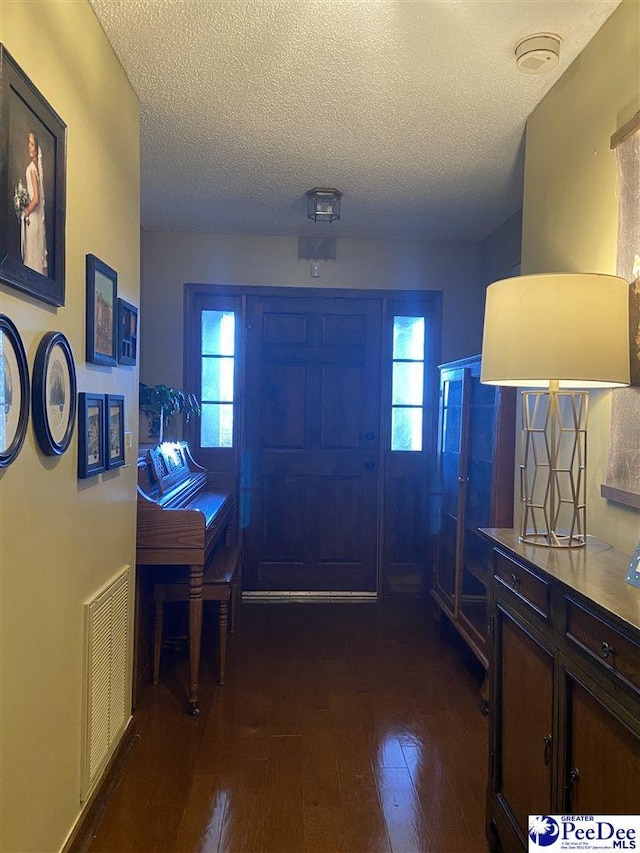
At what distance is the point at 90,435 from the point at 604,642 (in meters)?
1.48

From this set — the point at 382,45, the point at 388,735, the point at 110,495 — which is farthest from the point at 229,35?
the point at 388,735

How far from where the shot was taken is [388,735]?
2.33 m

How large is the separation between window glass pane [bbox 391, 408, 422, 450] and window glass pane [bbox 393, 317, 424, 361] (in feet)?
1.30

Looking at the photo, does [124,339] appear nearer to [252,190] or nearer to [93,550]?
[93,550]

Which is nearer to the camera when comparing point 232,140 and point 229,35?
point 229,35

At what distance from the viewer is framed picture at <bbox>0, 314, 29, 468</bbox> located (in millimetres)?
1210

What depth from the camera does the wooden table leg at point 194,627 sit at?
246 centimetres

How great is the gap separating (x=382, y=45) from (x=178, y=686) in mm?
2756

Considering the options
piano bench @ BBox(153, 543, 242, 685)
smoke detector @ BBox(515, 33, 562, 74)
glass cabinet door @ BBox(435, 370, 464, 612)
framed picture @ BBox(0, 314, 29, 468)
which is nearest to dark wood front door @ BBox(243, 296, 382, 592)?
glass cabinet door @ BBox(435, 370, 464, 612)

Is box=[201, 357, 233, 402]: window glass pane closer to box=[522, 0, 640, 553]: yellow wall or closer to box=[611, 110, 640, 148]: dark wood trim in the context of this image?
box=[522, 0, 640, 553]: yellow wall

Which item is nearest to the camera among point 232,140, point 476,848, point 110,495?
point 476,848

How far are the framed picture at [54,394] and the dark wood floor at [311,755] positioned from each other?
4.13ft

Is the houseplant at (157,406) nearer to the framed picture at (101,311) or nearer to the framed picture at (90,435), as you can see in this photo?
the framed picture at (101,311)

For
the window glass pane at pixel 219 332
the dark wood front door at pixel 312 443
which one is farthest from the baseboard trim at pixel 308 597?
the window glass pane at pixel 219 332
